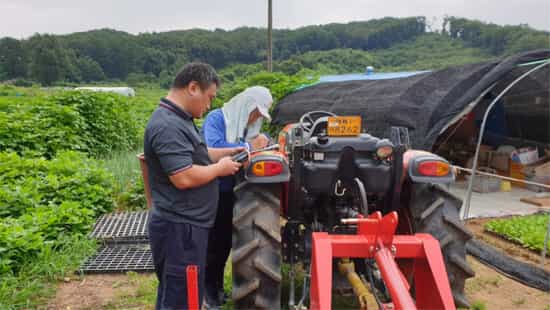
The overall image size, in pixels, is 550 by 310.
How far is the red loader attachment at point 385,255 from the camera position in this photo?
6.31ft

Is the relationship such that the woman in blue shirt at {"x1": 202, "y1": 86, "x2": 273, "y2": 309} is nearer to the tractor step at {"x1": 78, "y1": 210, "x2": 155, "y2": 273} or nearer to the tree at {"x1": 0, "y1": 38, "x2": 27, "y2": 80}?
the tractor step at {"x1": 78, "y1": 210, "x2": 155, "y2": 273}

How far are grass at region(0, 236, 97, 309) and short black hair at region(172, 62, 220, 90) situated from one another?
7.20 feet

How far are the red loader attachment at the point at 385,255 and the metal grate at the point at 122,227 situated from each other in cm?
305

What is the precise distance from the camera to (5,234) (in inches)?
143

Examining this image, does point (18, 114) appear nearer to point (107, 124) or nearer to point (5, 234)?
point (107, 124)

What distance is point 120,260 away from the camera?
13.8 ft

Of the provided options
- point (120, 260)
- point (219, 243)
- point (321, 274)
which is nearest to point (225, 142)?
point (219, 243)

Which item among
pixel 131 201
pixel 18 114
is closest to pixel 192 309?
pixel 131 201

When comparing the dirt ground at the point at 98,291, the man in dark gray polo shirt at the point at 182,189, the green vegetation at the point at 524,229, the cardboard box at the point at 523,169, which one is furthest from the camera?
the cardboard box at the point at 523,169

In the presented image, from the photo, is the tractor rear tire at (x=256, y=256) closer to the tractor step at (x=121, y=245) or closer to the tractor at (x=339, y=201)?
the tractor at (x=339, y=201)

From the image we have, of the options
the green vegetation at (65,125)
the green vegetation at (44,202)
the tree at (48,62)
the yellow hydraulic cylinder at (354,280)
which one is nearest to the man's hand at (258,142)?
the yellow hydraulic cylinder at (354,280)

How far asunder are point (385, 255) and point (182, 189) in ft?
3.53

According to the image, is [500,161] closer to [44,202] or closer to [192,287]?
[44,202]

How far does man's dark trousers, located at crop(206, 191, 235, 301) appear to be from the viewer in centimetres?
332
